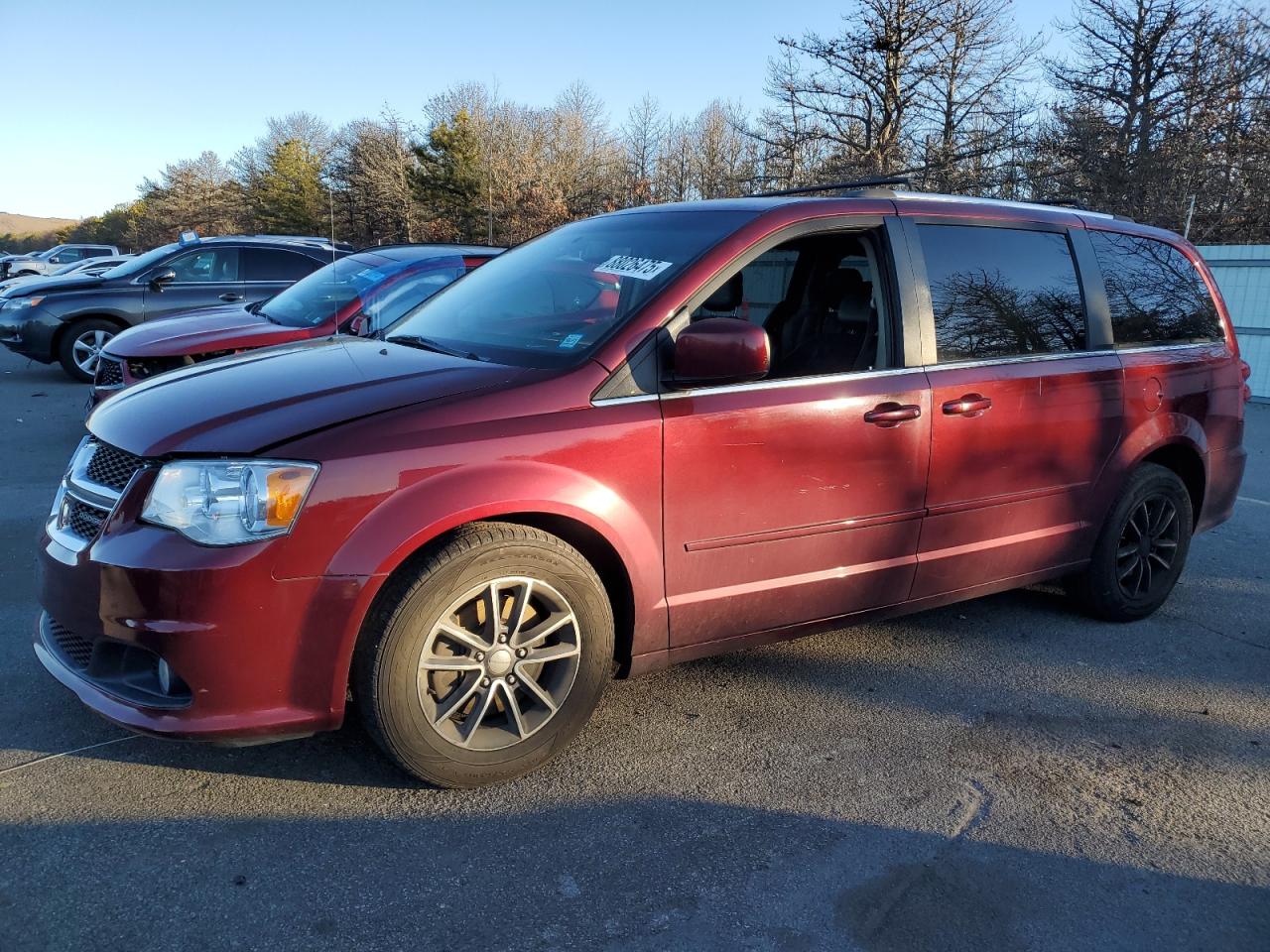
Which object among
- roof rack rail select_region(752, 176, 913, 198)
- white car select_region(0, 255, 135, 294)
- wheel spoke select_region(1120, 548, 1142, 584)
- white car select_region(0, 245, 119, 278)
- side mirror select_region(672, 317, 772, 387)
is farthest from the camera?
white car select_region(0, 245, 119, 278)

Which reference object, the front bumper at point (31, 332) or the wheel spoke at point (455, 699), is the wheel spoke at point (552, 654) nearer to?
the wheel spoke at point (455, 699)

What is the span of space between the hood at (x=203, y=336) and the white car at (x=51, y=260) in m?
30.8

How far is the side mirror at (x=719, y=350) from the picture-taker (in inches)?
113

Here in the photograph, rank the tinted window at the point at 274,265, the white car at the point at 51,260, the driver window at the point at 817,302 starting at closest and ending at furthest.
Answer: the driver window at the point at 817,302
the tinted window at the point at 274,265
the white car at the point at 51,260

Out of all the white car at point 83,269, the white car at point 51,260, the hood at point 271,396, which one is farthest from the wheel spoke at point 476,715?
the white car at point 51,260

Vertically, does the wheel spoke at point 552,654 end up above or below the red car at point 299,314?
below

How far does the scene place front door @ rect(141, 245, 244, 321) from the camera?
423 inches

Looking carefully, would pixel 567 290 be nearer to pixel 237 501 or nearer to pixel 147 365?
pixel 237 501

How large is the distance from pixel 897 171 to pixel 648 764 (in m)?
20.3

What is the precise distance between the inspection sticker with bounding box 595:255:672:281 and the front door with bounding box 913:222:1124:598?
1117 millimetres

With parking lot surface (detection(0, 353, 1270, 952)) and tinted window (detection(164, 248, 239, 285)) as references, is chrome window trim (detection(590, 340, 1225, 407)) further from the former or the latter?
tinted window (detection(164, 248, 239, 285))

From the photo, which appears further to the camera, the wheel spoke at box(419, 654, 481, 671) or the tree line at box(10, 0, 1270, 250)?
the tree line at box(10, 0, 1270, 250)

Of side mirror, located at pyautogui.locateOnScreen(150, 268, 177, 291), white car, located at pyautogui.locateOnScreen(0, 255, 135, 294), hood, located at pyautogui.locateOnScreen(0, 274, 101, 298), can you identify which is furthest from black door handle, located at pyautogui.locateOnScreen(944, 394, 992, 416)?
white car, located at pyautogui.locateOnScreen(0, 255, 135, 294)

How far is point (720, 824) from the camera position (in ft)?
8.83
